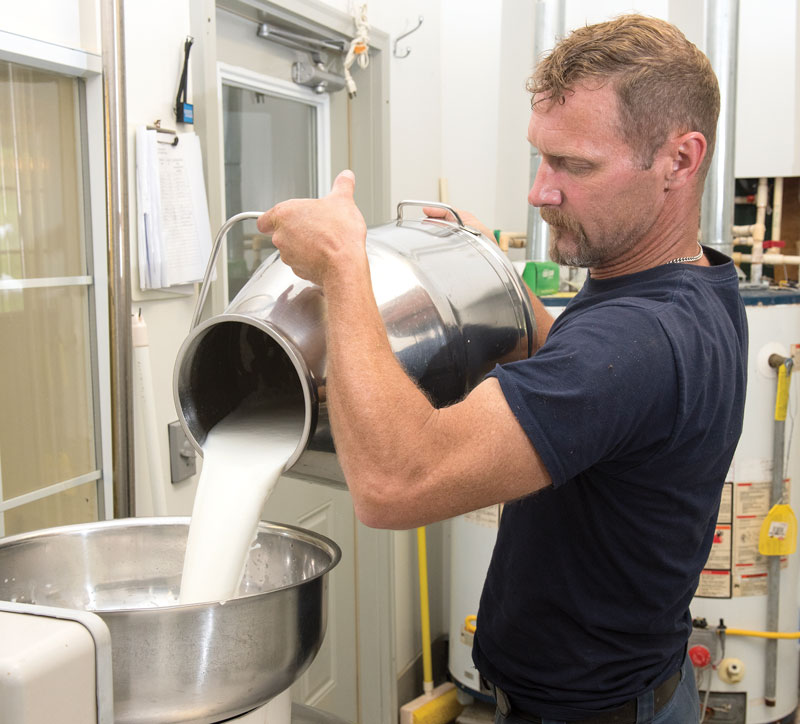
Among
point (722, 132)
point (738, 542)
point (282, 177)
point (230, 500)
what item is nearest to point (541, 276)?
point (722, 132)

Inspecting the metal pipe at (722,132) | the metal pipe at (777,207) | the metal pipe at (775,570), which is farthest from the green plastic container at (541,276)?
the metal pipe at (777,207)

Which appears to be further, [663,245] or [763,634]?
[763,634]

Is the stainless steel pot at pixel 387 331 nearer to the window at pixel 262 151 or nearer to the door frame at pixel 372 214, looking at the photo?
the door frame at pixel 372 214

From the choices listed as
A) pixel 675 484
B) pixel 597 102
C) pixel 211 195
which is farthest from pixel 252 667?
pixel 211 195

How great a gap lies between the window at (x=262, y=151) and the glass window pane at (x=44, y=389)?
610 millimetres

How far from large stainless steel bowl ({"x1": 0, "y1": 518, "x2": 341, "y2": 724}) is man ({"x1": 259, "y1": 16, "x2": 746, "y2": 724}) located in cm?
15

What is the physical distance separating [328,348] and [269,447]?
0.18m

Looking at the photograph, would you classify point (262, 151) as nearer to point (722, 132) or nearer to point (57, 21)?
point (57, 21)

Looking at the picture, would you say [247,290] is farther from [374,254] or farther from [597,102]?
[597,102]

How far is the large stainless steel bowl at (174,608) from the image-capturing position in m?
0.84

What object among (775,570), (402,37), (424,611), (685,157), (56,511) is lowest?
(424,611)

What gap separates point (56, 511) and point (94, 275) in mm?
447

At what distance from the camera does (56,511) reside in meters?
1.68

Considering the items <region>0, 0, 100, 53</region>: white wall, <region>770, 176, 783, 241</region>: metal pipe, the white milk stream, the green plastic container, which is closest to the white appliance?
the white milk stream
